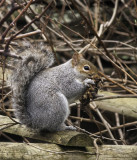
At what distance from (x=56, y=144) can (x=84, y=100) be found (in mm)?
454

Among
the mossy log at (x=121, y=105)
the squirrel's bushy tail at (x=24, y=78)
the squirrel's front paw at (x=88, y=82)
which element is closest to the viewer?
the squirrel's bushy tail at (x=24, y=78)

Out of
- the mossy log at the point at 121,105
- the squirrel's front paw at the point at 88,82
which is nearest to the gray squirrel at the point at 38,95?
the squirrel's front paw at the point at 88,82

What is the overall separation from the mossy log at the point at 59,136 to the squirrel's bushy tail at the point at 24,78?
2.8 inches

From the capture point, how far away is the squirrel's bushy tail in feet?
6.04

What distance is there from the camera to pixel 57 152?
5.50 ft

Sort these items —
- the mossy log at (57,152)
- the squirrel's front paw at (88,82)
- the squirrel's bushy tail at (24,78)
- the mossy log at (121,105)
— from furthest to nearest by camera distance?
the mossy log at (121,105) → the squirrel's front paw at (88,82) → the squirrel's bushy tail at (24,78) → the mossy log at (57,152)

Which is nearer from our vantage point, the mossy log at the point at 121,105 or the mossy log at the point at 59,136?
the mossy log at the point at 59,136

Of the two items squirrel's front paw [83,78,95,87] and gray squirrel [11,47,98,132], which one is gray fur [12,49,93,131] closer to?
gray squirrel [11,47,98,132]

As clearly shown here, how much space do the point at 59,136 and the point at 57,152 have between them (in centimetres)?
17

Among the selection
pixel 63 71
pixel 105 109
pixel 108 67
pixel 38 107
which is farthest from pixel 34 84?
pixel 108 67

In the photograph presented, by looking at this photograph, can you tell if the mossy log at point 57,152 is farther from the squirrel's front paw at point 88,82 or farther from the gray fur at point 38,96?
the squirrel's front paw at point 88,82

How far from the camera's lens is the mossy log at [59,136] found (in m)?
1.76

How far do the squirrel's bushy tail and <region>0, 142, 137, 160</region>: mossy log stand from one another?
24 cm

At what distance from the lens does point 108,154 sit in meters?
1.72
